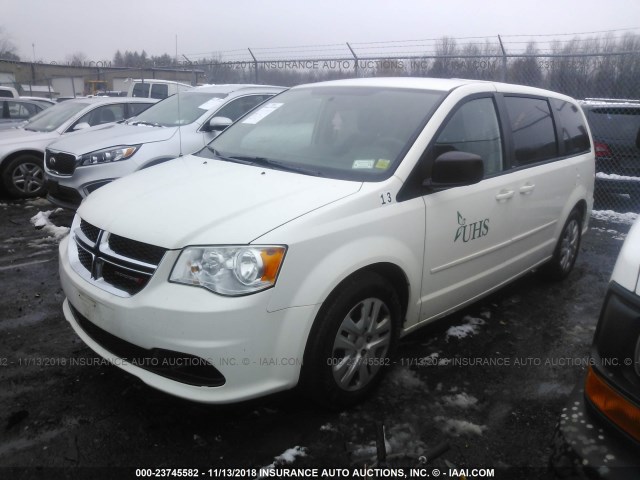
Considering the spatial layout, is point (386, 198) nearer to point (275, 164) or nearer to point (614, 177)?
point (275, 164)

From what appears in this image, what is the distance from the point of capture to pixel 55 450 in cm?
242

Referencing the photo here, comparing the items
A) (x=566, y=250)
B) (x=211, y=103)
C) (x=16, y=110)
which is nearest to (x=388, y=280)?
(x=566, y=250)

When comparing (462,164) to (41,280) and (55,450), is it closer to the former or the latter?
(55,450)

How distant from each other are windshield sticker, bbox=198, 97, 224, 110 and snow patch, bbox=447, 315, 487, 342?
4.48 m

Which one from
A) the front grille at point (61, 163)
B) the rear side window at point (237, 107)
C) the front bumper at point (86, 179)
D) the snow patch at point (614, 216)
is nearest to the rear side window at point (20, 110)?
the front grille at point (61, 163)

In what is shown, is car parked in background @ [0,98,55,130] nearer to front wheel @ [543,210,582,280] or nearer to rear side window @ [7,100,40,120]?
rear side window @ [7,100,40,120]

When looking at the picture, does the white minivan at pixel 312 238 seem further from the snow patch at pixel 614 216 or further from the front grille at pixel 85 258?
the snow patch at pixel 614 216

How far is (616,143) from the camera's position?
7535 mm

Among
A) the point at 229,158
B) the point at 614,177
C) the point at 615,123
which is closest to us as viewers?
the point at 229,158

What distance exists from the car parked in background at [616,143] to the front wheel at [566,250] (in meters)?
3.37

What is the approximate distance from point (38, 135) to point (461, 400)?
25.0ft

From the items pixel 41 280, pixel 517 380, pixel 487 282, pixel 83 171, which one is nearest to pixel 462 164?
pixel 487 282

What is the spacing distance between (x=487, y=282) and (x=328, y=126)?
157 centimetres

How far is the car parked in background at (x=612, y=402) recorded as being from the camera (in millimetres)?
1501
